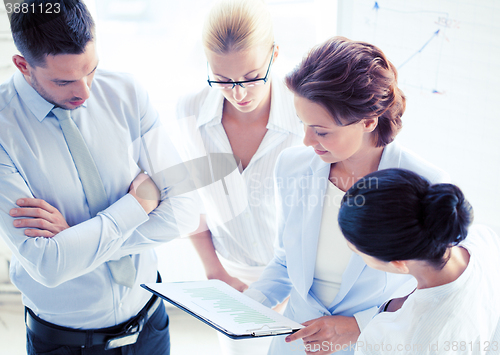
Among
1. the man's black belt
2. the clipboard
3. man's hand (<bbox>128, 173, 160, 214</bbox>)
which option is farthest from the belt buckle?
man's hand (<bbox>128, 173, 160, 214</bbox>)

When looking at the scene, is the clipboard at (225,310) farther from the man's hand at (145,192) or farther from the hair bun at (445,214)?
the hair bun at (445,214)

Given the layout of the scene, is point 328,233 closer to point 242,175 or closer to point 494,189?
point 242,175

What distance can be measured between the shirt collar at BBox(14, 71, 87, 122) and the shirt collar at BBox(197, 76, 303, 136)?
0.63 meters

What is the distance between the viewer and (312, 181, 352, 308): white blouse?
52.2 inches

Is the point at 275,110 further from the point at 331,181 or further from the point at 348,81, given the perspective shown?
the point at 348,81

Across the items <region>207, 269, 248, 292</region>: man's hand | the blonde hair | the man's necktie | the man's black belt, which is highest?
the blonde hair

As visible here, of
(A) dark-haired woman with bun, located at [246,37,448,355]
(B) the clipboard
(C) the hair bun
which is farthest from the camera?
(A) dark-haired woman with bun, located at [246,37,448,355]

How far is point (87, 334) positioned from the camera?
1.47 m

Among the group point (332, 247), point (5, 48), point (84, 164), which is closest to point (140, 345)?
point (84, 164)

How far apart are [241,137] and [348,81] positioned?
0.74 metres

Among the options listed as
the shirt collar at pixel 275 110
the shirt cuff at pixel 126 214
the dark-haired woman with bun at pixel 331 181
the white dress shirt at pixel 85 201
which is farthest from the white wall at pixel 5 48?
the dark-haired woman with bun at pixel 331 181

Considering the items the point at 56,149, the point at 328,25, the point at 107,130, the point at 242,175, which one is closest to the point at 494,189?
the point at 328,25

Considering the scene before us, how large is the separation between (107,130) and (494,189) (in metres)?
2.05

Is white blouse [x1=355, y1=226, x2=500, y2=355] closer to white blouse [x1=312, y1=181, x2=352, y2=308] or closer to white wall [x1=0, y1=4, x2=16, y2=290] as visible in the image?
white blouse [x1=312, y1=181, x2=352, y2=308]
